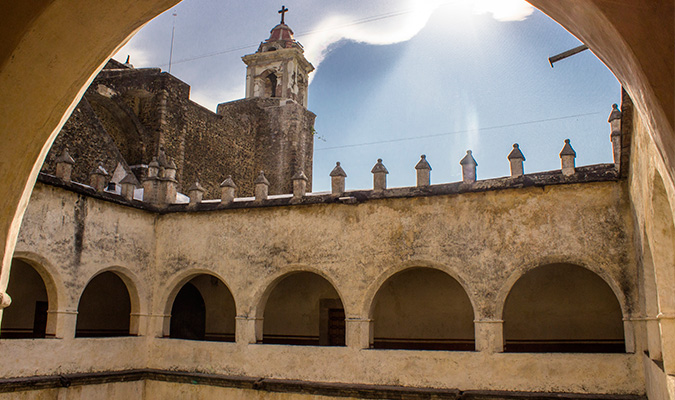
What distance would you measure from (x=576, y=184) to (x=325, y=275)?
5137 millimetres

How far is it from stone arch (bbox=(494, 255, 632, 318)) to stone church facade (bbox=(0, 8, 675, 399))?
29mm

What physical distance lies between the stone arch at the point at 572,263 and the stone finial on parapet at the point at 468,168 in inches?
75.4

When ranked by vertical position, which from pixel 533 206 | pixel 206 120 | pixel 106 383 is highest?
pixel 206 120

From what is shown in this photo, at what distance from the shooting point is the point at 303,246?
12266 millimetres

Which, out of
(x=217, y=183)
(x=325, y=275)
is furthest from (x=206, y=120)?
(x=325, y=275)

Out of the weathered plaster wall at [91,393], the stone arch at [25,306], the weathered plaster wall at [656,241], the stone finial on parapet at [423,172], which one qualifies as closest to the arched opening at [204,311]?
the weathered plaster wall at [91,393]

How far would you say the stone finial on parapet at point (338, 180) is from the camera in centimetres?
1219

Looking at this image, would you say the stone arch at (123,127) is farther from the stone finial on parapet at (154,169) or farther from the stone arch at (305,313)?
the stone arch at (305,313)

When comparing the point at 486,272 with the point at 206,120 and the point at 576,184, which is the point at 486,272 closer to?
the point at 576,184

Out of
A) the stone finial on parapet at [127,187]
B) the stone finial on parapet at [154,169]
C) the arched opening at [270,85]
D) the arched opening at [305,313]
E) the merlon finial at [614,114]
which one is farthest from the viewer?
the arched opening at [270,85]

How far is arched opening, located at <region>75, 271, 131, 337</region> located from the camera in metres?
13.8

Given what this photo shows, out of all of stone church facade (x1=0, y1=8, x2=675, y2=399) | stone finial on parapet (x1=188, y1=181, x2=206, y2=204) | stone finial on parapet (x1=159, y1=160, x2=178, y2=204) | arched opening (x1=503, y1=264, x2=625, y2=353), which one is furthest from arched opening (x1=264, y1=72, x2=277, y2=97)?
arched opening (x1=503, y1=264, x2=625, y2=353)

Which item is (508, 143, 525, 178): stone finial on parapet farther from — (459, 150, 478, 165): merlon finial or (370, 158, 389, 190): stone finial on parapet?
(370, 158, 389, 190): stone finial on parapet

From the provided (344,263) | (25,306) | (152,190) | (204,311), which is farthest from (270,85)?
(344,263)
